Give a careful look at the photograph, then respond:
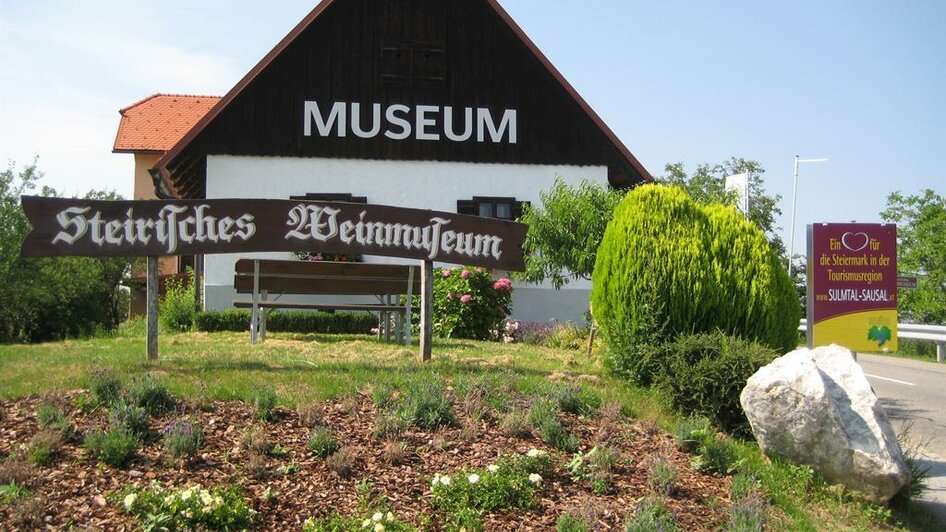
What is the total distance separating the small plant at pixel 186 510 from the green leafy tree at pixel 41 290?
706 inches

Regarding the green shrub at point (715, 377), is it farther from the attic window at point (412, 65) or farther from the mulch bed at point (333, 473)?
the attic window at point (412, 65)

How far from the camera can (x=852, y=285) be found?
9109mm

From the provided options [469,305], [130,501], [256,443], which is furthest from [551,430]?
[469,305]

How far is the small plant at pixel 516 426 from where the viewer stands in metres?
6.93

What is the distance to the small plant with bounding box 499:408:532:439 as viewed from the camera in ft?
22.7

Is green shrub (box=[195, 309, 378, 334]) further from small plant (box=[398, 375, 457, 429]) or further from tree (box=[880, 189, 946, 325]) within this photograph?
tree (box=[880, 189, 946, 325])

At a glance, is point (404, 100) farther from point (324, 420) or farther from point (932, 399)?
point (324, 420)

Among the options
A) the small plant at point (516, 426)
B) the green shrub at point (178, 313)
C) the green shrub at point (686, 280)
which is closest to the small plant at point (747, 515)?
the small plant at point (516, 426)

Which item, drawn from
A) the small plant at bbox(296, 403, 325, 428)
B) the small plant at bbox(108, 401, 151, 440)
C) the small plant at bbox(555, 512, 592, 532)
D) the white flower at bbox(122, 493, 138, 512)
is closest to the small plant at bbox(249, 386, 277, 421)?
the small plant at bbox(296, 403, 325, 428)

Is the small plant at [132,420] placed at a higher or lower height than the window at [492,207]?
lower

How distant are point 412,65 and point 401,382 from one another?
43.8 ft

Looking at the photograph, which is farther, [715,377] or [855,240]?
[855,240]

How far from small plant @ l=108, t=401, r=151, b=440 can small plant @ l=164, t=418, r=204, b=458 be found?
0.53 ft

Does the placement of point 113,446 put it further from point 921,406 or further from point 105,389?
point 921,406
